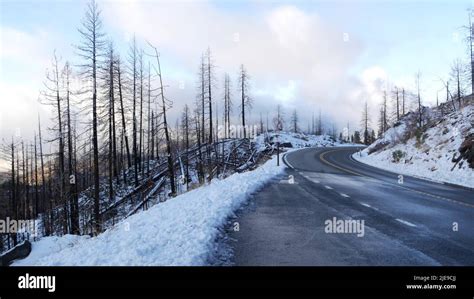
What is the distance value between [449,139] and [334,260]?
26641 millimetres

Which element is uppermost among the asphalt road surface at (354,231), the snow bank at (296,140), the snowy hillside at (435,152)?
the snow bank at (296,140)

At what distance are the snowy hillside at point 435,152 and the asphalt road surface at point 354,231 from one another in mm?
10054

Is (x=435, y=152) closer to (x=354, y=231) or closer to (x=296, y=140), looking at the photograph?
(x=354, y=231)

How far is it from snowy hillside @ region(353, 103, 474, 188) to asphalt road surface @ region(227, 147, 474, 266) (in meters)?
10.1

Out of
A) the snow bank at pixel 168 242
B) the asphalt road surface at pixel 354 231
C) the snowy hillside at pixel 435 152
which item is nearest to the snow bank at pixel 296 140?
the snowy hillside at pixel 435 152

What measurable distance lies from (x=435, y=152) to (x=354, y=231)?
2379 centimetres

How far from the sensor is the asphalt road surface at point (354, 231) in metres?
6.52

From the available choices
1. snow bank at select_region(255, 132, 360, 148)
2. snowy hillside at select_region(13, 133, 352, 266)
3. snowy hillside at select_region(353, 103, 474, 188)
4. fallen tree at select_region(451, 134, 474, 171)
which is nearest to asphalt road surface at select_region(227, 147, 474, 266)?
snowy hillside at select_region(13, 133, 352, 266)

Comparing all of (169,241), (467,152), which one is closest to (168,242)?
(169,241)

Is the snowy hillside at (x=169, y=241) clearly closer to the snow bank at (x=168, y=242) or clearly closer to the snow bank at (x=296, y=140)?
the snow bank at (x=168, y=242)

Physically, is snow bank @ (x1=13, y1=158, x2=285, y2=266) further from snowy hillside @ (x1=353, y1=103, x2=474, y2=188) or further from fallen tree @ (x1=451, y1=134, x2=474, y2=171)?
fallen tree @ (x1=451, y1=134, x2=474, y2=171)

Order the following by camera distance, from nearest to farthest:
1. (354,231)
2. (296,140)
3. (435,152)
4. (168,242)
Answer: (168,242) < (354,231) < (435,152) < (296,140)

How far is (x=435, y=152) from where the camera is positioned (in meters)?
29.0
